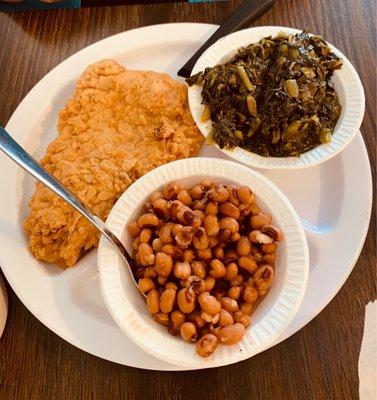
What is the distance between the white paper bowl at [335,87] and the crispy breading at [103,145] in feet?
0.29

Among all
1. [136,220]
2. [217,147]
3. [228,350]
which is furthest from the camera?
[217,147]

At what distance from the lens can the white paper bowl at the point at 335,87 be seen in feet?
5.72

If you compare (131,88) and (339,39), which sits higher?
(131,88)

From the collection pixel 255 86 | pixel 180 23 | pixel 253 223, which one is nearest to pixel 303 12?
pixel 180 23

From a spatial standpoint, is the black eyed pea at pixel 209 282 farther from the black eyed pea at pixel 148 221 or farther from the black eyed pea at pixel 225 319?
the black eyed pea at pixel 148 221

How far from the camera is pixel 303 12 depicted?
7.66 feet

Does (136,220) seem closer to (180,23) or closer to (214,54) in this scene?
(214,54)

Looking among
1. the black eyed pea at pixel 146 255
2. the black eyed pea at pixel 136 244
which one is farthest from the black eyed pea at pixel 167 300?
the black eyed pea at pixel 136 244

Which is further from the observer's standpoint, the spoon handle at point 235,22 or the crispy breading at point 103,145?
the spoon handle at point 235,22

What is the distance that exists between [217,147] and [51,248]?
764 mm

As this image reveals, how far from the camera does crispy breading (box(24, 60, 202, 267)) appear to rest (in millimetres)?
1713

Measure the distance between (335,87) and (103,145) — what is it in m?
1.01

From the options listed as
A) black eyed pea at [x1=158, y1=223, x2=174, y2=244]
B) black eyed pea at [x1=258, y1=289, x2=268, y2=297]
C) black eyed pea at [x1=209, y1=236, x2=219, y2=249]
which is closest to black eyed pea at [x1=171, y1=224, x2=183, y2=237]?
black eyed pea at [x1=158, y1=223, x2=174, y2=244]

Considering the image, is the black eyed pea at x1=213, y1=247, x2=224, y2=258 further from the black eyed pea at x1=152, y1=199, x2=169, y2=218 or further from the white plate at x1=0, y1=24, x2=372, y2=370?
the white plate at x1=0, y1=24, x2=372, y2=370
